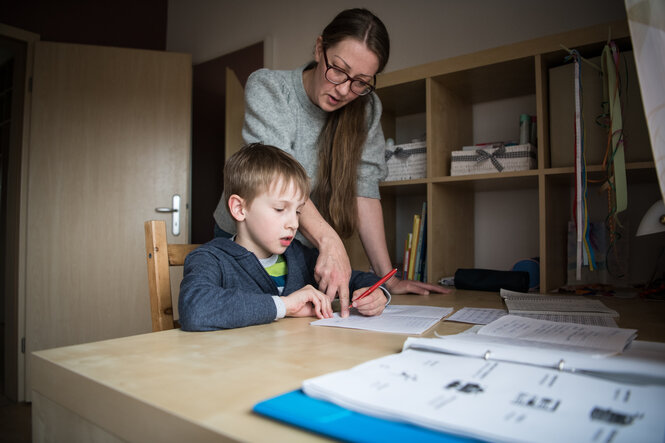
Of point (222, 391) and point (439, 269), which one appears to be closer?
point (222, 391)

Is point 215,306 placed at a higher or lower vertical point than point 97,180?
lower

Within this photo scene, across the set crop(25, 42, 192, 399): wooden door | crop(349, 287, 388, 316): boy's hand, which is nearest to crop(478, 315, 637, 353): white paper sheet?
crop(349, 287, 388, 316): boy's hand

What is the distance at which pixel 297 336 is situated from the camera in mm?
716

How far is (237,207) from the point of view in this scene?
110 cm

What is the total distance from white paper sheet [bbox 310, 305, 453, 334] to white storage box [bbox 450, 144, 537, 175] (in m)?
0.76

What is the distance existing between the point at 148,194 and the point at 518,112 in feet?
6.62

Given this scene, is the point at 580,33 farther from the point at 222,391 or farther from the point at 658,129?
the point at 222,391

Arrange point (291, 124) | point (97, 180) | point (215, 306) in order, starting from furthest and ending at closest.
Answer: point (97, 180)
point (291, 124)
point (215, 306)

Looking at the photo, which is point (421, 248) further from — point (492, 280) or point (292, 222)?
point (292, 222)

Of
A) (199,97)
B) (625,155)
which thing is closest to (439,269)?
(625,155)

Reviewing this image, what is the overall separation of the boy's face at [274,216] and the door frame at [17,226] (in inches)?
74.5

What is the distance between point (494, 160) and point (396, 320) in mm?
941

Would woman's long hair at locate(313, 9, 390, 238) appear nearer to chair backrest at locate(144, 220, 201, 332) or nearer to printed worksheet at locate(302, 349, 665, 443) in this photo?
chair backrest at locate(144, 220, 201, 332)

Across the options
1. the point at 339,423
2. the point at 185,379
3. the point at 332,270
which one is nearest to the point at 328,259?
the point at 332,270
